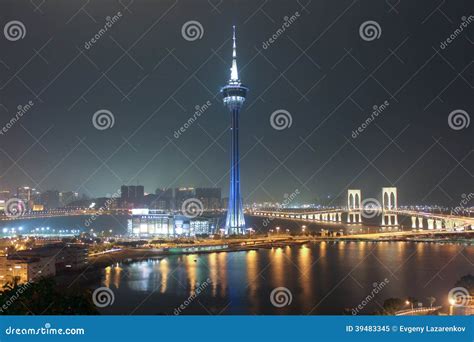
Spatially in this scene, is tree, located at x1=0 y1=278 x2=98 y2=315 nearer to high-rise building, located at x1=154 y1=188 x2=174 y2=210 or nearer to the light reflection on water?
the light reflection on water

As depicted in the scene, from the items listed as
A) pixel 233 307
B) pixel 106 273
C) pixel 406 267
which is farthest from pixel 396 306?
pixel 106 273

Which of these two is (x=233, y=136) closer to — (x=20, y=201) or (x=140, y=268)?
(x=140, y=268)

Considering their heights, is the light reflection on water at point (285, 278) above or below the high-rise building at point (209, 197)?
below

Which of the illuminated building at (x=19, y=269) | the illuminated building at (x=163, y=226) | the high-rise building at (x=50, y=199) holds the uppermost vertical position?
the high-rise building at (x=50, y=199)

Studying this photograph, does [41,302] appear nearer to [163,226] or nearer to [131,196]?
[163,226]

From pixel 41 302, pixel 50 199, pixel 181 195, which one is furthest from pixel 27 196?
pixel 41 302

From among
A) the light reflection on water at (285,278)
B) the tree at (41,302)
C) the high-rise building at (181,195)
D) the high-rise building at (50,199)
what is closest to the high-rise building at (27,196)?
the high-rise building at (50,199)

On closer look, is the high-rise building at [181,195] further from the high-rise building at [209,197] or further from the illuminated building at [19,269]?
the illuminated building at [19,269]
